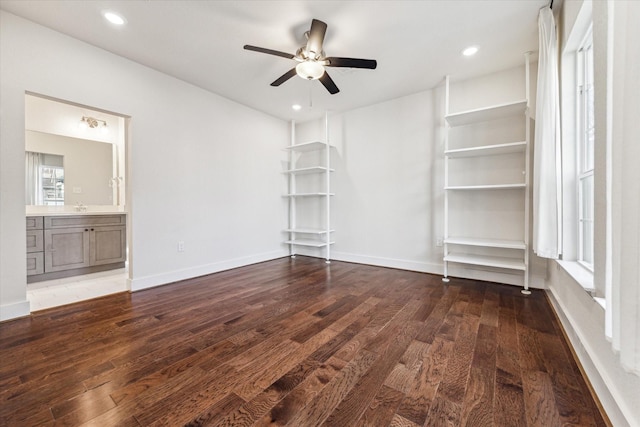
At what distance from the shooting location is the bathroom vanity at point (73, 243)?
3180 millimetres

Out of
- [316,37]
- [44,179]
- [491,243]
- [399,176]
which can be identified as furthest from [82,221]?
[491,243]

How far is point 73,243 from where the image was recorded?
3.48 m

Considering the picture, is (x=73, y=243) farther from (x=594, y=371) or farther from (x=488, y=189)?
(x=488, y=189)

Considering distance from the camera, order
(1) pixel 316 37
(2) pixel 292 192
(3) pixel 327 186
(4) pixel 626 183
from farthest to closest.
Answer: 1. (2) pixel 292 192
2. (3) pixel 327 186
3. (1) pixel 316 37
4. (4) pixel 626 183

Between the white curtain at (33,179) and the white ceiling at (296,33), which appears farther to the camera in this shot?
the white curtain at (33,179)

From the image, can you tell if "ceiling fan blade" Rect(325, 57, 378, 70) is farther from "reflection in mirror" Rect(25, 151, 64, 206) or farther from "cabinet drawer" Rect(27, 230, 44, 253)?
"reflection in mirror" Rect(25, 151, 64, 206)

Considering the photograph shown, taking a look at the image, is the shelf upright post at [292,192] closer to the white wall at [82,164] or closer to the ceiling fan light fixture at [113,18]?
the ceiling fan light fixture at [113,18]

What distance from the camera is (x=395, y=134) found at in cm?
385

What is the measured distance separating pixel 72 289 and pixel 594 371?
4.67m

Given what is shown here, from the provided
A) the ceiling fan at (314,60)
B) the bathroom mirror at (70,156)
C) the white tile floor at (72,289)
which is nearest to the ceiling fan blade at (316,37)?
the ceiling fan at (314,60)

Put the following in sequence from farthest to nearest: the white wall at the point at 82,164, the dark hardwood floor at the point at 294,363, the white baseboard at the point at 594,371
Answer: the white wall at the point at 82,164, the dark hardwood floor at the point at 294,363, the white baseboard at the point at 594,371

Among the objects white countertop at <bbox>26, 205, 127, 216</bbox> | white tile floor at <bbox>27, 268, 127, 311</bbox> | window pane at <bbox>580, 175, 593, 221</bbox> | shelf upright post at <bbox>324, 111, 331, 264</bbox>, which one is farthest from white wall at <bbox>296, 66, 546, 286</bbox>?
white countertop at <bbox>26, 205, 127, 216</bbox>

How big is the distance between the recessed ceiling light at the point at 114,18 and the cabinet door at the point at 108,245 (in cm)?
280

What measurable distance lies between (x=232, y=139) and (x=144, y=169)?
52.9 inches
